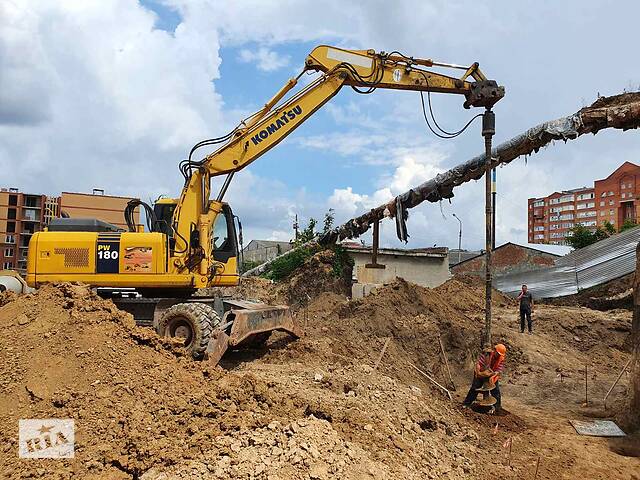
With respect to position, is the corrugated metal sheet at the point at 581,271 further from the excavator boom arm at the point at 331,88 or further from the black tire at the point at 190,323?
the black tire at the point at 190,323

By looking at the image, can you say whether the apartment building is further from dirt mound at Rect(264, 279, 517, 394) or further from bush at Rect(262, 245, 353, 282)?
dirt mound at Rect(264, 279, 517, 394)

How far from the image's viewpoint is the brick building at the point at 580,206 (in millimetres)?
81000

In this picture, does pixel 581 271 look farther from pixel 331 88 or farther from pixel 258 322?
pixel 258 322

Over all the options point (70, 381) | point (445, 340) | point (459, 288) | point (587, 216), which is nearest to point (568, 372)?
point (445, 340)

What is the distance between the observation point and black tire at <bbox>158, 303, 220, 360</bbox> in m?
8.39

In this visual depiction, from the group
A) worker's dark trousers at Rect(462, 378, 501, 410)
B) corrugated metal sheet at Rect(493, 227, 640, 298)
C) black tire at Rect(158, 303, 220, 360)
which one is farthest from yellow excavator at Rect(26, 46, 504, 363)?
corrugated metal sheet at Rect(493, 227, 640, 298)

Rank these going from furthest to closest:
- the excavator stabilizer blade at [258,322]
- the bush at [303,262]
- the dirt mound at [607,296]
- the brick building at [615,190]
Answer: the brick building at [615,190]
the bush at [303,262]
the dirt mound at [607,296]
the excavator stabilizer blade at [258,322]

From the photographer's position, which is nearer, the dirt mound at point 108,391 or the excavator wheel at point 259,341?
the dirt mound at point 108,391

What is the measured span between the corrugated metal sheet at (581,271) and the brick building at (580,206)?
5573cm

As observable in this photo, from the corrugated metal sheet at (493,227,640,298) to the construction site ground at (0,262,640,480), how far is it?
14.0 metres

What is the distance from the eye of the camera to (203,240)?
31.2 ft

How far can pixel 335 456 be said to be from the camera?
193 inches

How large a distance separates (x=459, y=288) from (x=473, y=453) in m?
15.3

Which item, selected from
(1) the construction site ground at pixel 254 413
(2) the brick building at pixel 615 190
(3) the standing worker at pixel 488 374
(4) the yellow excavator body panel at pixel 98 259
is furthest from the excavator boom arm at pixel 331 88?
(2) the brick building at pixel 615 190
